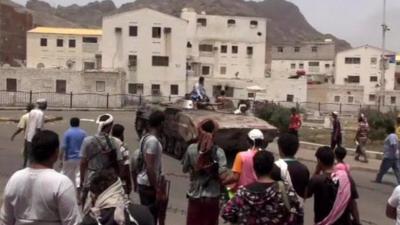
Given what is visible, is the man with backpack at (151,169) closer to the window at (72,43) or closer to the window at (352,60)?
the window at (72,43)

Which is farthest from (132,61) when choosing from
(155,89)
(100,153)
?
(100,153)

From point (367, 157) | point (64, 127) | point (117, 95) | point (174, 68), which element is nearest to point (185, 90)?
point (174, 68)

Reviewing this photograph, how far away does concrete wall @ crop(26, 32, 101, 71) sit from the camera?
80.9 meters

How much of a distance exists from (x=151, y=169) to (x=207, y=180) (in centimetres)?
66

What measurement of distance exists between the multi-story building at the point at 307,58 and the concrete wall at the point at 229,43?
1756 cm

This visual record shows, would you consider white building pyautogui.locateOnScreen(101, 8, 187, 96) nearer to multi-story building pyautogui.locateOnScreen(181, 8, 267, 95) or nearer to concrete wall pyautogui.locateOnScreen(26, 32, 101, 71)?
concrete wall pyautogui.locateOnScreen(26, 32, 101, 71)

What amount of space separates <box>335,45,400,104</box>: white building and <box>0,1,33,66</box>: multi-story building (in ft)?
132

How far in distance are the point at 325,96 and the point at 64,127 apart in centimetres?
5621

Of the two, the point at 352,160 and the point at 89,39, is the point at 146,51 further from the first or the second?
the point at 352,160

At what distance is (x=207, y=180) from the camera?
7957mm

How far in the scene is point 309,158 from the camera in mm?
22688

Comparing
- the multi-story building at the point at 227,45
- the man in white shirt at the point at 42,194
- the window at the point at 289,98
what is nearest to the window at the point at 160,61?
the multi-story building at the point at 227,45

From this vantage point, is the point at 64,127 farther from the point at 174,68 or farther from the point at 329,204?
the point at 174,68

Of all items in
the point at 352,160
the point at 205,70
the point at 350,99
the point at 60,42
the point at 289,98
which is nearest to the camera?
the point at 352,160
